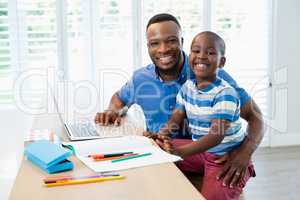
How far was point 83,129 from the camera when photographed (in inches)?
68.1

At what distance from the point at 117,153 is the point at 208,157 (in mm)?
417

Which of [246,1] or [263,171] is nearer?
[263,171]

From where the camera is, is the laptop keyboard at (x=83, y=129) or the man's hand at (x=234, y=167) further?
the laptop keyboard at (x=83, y=129)

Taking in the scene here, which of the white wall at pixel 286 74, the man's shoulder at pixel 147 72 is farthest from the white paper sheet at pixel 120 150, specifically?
the white wall at pixel 286 74

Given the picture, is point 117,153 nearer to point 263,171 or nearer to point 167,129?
point 167,129

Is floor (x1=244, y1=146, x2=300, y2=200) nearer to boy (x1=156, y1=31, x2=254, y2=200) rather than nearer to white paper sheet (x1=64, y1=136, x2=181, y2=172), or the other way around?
boy (x1=156, y1=31, x2=254, y2=200)

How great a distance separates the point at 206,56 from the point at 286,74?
104 inches

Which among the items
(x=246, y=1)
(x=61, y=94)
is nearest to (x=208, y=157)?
(x=61, y=94)

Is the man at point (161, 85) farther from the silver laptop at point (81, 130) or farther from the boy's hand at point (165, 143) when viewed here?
the boy's hand at point (165, 143)

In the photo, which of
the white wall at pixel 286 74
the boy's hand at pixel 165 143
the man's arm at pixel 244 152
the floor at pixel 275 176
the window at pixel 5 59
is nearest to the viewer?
the boy's hand at pixel 165 143

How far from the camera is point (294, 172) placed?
338 cm

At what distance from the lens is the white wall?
12.8 feet

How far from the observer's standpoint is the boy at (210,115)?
4.97 ft

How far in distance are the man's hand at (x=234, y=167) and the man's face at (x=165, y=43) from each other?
21.4 inches
